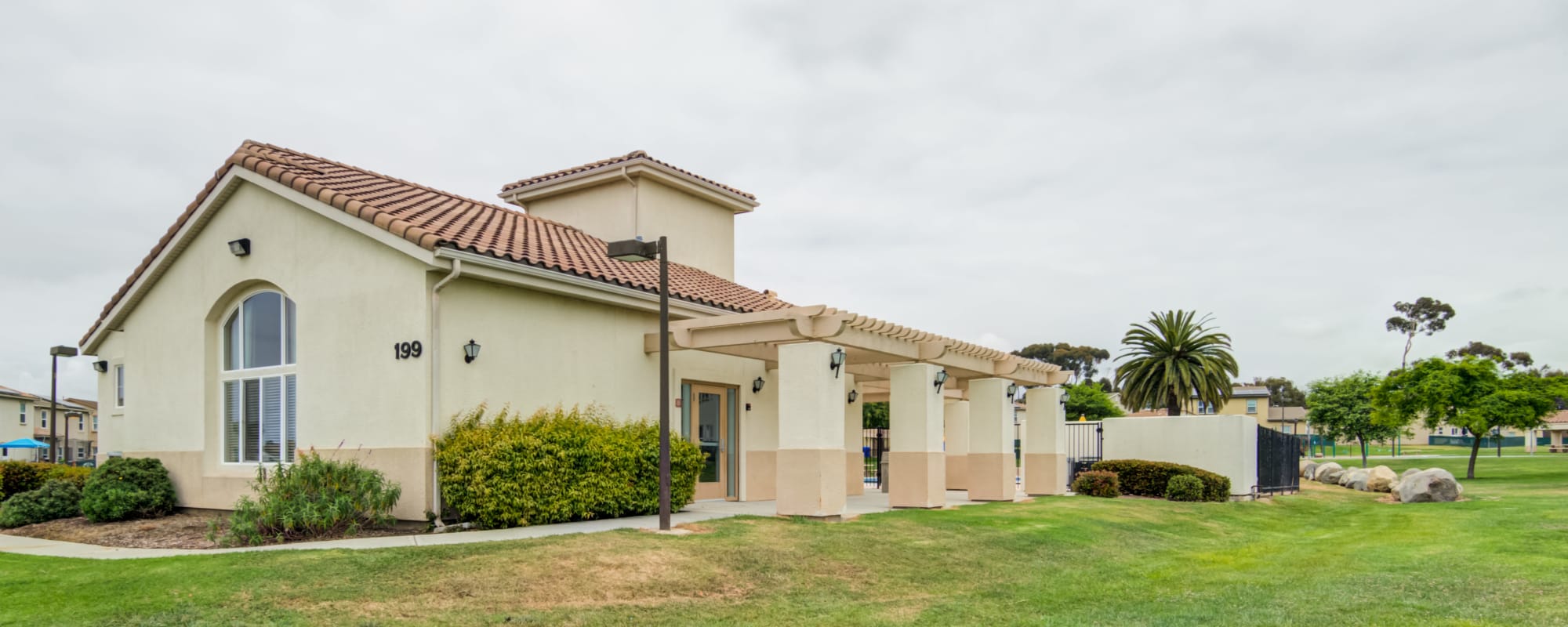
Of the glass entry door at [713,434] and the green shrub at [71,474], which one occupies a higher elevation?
the glass entry door at [713,434]

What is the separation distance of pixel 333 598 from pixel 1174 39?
1411 centimetres

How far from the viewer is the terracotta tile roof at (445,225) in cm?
1382

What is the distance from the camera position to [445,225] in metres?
14.9

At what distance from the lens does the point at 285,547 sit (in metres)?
11.1

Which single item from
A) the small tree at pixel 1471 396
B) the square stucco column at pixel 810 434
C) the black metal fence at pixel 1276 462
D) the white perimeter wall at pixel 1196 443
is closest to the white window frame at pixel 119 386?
the square stucco column at pixel 810 434

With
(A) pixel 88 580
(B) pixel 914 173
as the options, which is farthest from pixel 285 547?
(B) pixel 914 173

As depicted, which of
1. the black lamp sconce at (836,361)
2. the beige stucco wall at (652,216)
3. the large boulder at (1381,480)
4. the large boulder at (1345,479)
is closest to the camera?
the black lamp sconce at (836,361)

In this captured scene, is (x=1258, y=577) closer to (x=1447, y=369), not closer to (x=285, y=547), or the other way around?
(x=285, y=547)

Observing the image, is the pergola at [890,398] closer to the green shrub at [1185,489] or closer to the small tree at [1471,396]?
the green shrub at [1185,489]

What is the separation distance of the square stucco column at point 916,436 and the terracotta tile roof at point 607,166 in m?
7.13

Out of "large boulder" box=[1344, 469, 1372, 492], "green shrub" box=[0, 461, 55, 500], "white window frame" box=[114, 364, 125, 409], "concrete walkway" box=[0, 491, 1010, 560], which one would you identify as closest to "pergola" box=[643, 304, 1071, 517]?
"concrete walkway" box=[0, 491, 1010, 560]

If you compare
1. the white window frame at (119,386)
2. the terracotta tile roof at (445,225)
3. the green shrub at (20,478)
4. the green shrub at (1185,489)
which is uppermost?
the terracotta tile roof at (445,225)

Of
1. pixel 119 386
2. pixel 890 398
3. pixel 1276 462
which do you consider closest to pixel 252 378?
pixel 119 386

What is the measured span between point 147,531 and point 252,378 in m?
2.55
